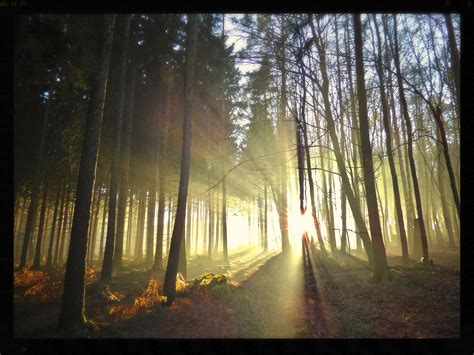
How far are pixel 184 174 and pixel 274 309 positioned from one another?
490 cm

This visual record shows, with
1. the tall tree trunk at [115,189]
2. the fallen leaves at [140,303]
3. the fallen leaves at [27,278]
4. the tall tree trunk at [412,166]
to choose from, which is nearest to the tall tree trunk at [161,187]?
the tall tree trunk at [115,189]

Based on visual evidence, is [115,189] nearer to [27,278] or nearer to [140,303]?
[27,278]

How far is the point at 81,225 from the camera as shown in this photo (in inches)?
226

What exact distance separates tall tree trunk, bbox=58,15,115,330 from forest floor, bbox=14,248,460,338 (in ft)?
1.38

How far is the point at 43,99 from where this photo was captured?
40.5ft

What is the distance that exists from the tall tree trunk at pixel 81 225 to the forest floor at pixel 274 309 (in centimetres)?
42

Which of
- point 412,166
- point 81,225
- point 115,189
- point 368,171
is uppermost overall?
point 412,166

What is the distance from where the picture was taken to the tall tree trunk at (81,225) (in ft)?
18.2

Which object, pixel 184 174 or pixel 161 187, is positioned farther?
pixel 161 187

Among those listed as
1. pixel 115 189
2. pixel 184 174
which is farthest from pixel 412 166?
pixel 115 189

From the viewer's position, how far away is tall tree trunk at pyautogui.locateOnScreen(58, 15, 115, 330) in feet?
18.2

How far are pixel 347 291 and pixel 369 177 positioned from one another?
368 cm
